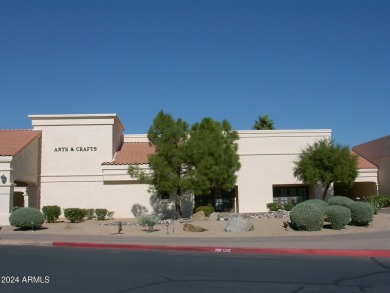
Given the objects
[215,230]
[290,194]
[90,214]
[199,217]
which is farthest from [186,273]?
[290,194]

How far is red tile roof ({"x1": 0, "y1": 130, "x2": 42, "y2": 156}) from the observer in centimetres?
3012

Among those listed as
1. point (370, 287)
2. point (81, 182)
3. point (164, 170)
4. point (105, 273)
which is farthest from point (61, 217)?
point (370, 287)

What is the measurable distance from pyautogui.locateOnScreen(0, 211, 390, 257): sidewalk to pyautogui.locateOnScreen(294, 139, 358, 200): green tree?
32.1 ft

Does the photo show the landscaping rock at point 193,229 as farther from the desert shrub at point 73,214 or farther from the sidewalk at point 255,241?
the desert shrub at point 73,214

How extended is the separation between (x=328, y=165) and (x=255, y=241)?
17896 millimetres

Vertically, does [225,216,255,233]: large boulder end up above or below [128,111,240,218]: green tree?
below

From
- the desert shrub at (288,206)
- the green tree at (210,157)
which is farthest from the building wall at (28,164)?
the desert shrub at (288,206)

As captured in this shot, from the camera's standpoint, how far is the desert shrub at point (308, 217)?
20906 mm

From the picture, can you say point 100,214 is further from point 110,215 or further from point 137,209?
point 137,209

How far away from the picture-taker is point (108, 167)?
115 feet

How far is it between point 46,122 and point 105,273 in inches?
1063

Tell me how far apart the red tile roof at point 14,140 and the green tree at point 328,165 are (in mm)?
20465

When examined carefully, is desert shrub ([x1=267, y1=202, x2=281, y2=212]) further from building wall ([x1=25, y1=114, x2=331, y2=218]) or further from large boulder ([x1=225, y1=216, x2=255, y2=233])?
large boulder ([x1=225, y1=216, x2=255, y2=233])

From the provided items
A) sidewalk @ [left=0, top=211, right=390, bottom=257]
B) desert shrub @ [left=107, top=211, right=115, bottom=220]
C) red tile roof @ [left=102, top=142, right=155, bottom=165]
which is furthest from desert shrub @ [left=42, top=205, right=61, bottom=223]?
sidewalk @ [left=0, top=211, right=390, bottom=257]
